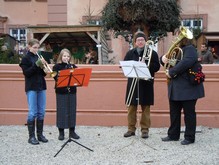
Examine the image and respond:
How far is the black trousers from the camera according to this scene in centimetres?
686

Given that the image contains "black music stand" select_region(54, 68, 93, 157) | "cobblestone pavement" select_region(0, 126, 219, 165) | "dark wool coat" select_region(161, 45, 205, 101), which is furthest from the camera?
"dark wool coat" select_region(161, 45, 205, 101)

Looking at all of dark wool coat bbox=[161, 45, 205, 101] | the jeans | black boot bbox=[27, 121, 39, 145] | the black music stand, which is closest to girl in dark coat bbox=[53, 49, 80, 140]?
the jeans

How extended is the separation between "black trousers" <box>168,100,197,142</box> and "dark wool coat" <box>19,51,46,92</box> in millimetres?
2225

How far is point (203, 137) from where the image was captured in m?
7.58

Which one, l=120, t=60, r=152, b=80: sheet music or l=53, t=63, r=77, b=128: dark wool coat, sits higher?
l=120, t=60, r=152, b=80: sheet music

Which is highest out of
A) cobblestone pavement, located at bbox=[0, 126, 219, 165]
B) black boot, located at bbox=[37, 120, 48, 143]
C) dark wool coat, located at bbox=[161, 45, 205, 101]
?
dark wool coat, located at bbox=[161, 45, 205, 101]

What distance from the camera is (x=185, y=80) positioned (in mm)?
6809

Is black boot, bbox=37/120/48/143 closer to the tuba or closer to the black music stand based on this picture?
the black music stand

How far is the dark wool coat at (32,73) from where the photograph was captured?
6852 millimetres

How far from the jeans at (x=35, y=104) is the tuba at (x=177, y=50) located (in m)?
2.19

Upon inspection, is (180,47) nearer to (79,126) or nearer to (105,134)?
(105,134)

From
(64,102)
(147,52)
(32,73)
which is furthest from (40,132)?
(147,52)

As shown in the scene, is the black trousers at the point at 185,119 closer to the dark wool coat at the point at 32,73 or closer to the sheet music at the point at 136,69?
the sheet music at the point at 136,69

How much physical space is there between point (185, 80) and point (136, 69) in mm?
822
